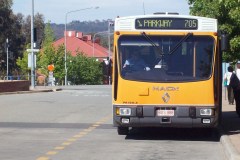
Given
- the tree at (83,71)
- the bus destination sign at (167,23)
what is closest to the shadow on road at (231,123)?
the bus destination sign at (167,23)

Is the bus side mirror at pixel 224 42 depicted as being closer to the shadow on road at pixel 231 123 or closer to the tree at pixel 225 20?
the shadow on road at pixel 231 123

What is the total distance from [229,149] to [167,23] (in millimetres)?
4118

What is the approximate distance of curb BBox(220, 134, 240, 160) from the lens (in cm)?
1240

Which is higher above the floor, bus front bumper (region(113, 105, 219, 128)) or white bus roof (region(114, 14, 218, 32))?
white bus roof (region(114, 14, 218, 32))

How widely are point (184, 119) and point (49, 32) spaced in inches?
3394

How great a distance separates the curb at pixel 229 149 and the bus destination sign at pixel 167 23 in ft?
9.00

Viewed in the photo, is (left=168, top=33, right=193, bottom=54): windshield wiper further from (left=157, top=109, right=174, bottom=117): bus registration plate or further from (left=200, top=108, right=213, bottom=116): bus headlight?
(left=200, top=108, right=213, bottom=116): bus headlight

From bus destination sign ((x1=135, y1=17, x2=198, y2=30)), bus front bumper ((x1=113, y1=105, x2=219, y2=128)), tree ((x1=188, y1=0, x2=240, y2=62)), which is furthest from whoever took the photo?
tree ((x1=188, y1=0, x2=240, y2=62))

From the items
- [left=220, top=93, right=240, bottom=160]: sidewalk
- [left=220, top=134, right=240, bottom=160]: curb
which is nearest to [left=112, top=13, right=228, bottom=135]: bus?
[left=220, top=134, right=240, bottom=160]: curb

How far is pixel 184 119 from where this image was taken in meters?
16.1

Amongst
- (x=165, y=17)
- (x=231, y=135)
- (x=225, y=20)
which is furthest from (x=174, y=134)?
(x=225, y=20)

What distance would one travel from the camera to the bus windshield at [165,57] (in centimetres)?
1633

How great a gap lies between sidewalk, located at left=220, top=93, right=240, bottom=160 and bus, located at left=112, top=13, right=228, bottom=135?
62 centimetres

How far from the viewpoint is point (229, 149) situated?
45.2 ft
